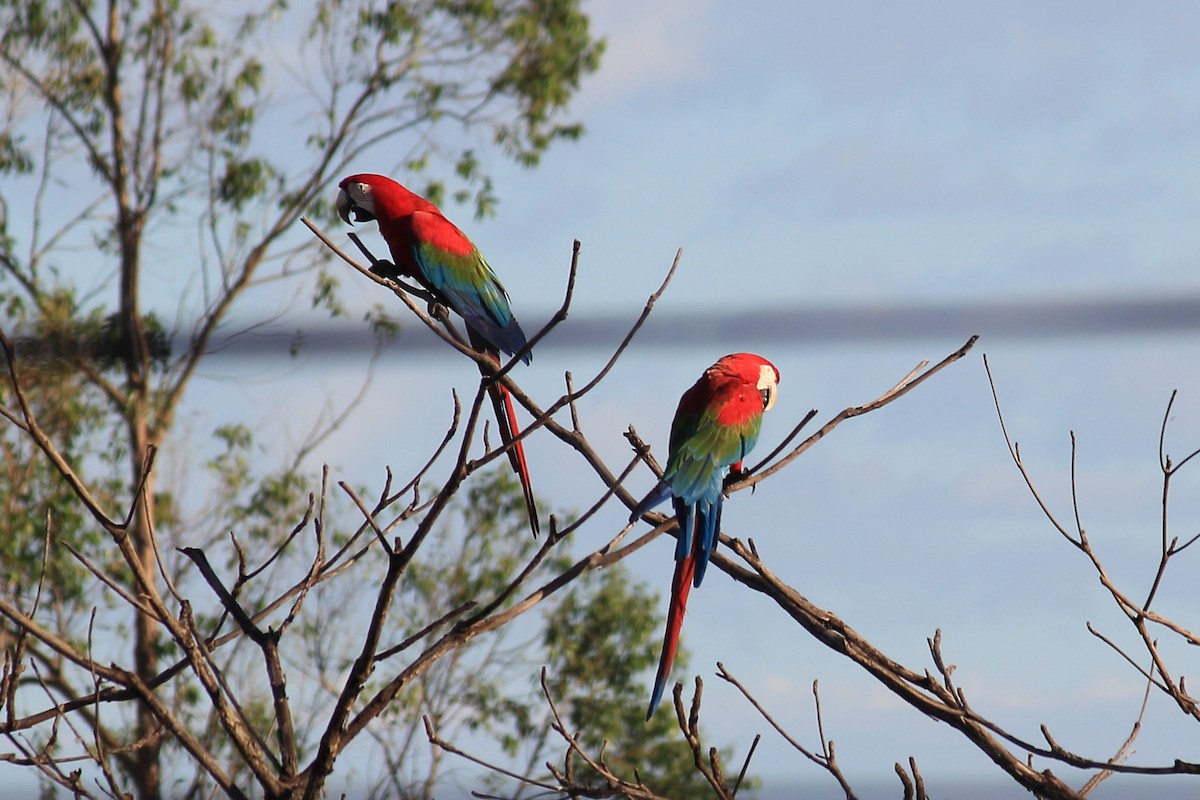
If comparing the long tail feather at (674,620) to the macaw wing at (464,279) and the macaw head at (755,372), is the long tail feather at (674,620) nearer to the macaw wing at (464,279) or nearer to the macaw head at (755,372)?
the macaw head at (755,372)

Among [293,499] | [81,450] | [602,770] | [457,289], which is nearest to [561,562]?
[293,499]

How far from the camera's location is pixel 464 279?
3072 mm

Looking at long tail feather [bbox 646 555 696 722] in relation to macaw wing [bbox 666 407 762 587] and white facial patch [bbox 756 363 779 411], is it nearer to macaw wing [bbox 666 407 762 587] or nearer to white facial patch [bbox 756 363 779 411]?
macaw wing [bbox 666 407 762 587]

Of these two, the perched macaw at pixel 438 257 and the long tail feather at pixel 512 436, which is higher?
the perched macaw at pixel 438 257

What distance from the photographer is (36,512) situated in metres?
8.42

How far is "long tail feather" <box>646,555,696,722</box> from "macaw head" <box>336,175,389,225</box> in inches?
61.7

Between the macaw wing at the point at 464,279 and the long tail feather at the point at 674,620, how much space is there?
82 cm

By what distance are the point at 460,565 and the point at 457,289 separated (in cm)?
613

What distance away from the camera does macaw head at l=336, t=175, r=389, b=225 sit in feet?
11.2

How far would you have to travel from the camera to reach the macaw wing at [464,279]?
2.95 m

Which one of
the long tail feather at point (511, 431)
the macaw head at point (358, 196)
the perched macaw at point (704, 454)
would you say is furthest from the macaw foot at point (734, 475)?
the macaw head at point (358, 196)

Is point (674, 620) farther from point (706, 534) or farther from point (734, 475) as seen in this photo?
point (734, 475)

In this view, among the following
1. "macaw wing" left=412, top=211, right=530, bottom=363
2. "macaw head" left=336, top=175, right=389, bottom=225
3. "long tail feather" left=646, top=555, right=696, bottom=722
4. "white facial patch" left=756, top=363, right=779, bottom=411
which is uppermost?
"macaw head" left=336, top=175, right=389, bottom=225

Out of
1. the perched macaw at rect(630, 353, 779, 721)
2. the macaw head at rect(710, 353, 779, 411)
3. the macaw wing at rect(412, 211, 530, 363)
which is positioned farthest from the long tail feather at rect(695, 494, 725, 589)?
the macaw wing at rect(412, 211, 530, 363)
